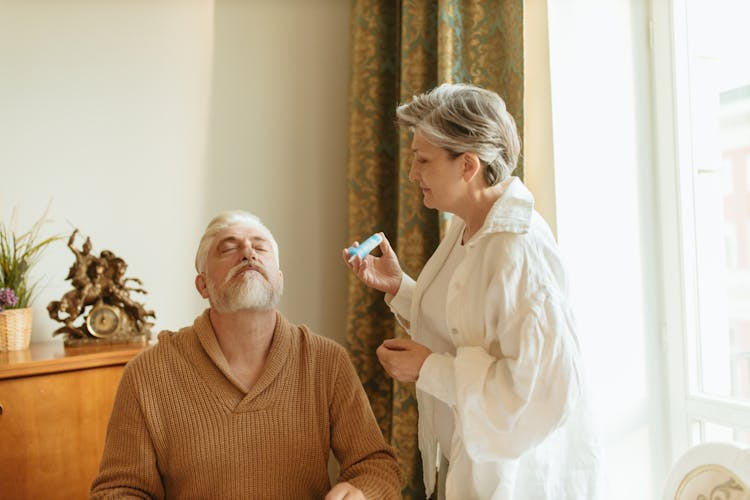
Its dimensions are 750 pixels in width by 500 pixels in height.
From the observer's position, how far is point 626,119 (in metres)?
2.17

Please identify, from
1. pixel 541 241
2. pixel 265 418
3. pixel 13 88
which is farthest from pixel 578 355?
pixel 13 88

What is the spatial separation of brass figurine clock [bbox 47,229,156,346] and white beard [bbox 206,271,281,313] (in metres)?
0.64

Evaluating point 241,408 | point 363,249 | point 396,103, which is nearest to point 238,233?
point 363,249

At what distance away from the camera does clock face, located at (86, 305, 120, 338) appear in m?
2.17

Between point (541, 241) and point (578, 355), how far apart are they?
0.24 m

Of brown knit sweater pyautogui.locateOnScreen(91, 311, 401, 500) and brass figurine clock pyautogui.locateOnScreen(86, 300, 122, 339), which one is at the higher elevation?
brass figurine clock pyautogui.locateOnScreen(86, 300, 122, 339)

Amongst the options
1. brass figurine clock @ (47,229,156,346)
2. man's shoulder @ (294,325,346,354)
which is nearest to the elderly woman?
man's shoulder @ (294,325,346,354)

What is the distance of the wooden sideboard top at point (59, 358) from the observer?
1820 mm

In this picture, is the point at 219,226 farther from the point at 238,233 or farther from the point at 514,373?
the point at 514,373

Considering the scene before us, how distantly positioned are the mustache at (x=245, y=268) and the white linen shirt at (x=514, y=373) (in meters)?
0.51

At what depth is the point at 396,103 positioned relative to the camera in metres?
2.64

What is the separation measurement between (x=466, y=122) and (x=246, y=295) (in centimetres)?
68

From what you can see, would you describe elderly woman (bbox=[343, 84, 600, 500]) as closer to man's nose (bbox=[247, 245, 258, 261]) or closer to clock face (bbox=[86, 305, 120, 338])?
man's nose (bbox=[247, 245, 258, 261])

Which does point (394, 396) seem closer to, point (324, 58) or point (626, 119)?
point (626, 119)
